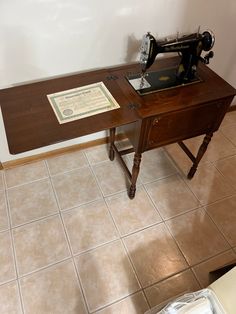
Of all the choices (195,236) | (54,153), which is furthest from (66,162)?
(195,236)

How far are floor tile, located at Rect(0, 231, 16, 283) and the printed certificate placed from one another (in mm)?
841

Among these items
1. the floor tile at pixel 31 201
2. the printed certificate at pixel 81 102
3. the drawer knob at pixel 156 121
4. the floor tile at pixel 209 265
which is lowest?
the floor tile at pixel 31 201

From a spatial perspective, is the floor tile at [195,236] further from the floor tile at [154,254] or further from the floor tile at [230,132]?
the floor tile at [230,132]

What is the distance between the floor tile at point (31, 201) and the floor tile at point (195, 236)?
30.6 inches

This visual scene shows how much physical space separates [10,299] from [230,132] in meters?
2.00

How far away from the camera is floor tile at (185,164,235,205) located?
171 centimetres

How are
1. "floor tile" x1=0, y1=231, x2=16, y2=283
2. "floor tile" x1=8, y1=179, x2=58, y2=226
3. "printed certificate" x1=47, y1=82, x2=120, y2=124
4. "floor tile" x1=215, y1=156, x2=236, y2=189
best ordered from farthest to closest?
"floor tile" x1=215, y1=156, x2=236, y2=189 < "floor tile" x1=8, y1=179, x2=58, y2=226 < "floor tile" x1=0, y1=231, x2=16, y2=283 < "printed certificate" x1=47, y1=82, x2=120, y2=124

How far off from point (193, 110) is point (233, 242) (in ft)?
2.78

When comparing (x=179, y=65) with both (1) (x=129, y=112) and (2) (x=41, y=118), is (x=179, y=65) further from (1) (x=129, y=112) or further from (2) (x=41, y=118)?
(2) (x=41, y=118)

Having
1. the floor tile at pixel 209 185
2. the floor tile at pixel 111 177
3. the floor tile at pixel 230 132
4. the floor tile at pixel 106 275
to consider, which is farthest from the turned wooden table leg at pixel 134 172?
the floor tile at pixel 230 132

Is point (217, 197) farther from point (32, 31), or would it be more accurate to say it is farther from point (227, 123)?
point (32, 31)

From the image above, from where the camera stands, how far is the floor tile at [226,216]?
153 cm

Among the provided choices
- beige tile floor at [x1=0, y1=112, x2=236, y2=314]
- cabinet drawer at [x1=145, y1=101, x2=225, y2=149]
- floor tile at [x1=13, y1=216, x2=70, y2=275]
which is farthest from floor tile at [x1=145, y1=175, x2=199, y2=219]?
floor tile at [x1=13, y1=216, x2=70, y2=275]

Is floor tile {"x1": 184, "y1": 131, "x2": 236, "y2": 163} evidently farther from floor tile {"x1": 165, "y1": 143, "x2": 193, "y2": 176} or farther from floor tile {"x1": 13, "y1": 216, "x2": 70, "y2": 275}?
floor tile {"x1": 13, "y1": 216, "x2": 70, "y2": 275}
